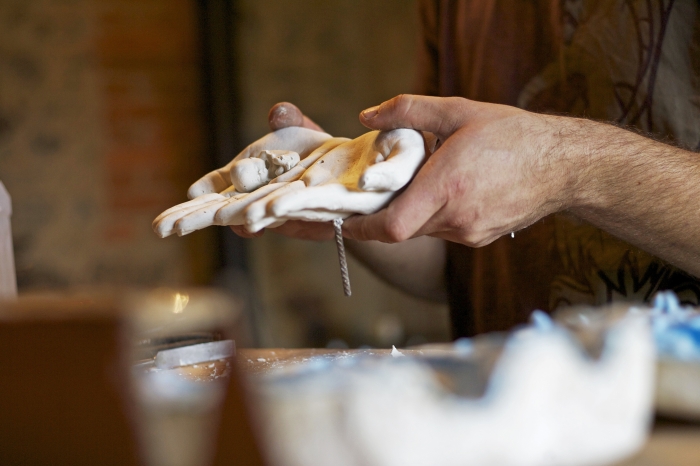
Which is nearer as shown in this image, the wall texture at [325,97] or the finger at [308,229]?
the finger at [308,229]

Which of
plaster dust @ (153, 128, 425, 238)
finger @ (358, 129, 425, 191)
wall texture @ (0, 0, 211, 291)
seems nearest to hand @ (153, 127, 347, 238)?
plaster dust @ (153, 128, 425, 238)

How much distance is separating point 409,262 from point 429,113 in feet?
2.08

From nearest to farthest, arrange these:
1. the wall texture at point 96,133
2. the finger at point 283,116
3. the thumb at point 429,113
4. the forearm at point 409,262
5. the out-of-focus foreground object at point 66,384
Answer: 1. the out-of-focus foreground object at point 66,384
2. the thumb at point 429,113
3. the finger at point 283,116
4. the forearm at point 409,262
5. the wall texture at point 96,133

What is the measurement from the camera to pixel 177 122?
2178 millimetres

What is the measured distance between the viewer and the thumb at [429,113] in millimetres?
660

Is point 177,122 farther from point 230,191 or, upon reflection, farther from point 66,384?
point 66,384

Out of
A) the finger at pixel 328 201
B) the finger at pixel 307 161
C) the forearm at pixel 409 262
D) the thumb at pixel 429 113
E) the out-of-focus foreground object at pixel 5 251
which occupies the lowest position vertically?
the forearm at pixel 409 262

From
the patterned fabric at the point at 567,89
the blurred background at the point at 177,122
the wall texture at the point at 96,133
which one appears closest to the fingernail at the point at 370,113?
the patterned fabric at the point at 567,89

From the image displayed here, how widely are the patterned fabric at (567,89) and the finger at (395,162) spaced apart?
1.26 feet

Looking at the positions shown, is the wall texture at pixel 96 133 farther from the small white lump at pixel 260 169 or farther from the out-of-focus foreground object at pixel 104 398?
the out-of-focus foreground object at pixel 104 398

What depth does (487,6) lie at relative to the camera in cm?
121

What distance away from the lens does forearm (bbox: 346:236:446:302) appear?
3.95 ft

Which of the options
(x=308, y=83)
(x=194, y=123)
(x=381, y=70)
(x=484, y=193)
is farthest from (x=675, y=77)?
(x=194, y=123)

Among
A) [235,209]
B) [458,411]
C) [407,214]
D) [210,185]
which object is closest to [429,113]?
[407,214]
